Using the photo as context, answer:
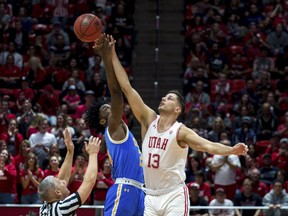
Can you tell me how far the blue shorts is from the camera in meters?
9.59

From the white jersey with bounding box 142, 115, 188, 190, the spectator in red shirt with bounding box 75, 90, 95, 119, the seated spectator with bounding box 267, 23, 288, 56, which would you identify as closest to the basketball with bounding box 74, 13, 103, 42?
the white jersey with bounding box 142, 115, 188, 190

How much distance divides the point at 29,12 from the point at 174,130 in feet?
49.0

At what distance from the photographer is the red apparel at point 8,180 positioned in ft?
51.3

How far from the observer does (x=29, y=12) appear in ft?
77.5

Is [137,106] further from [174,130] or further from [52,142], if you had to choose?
[52,142]

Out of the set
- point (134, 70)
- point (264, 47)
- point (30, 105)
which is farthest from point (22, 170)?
point (264, 47)

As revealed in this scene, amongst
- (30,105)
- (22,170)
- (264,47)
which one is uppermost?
(264,47)

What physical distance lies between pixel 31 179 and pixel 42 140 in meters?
1.78

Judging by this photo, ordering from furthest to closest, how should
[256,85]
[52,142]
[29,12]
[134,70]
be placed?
[29,12], [134,70], [256,85], [52,142]

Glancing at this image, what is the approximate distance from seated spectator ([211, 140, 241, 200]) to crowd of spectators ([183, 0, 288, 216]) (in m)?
0.02

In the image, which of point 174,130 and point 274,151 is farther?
point 274,151

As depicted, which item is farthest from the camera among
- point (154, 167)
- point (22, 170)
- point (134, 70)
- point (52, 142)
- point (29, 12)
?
point (29, 12)

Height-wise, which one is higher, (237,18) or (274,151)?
(237,18)

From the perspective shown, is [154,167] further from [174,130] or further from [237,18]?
[237,18]
